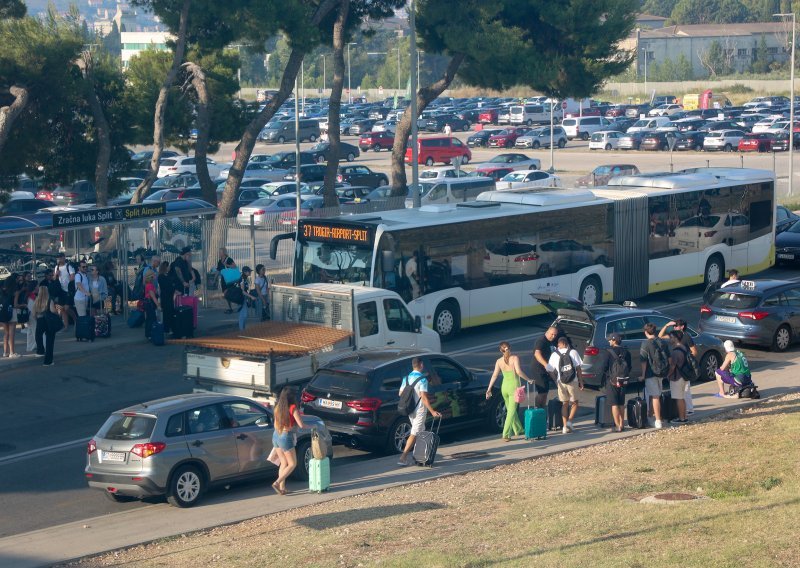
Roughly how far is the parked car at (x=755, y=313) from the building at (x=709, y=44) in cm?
12892

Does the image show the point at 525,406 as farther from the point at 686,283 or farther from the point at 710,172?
the point at 710,172

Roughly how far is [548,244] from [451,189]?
55.1 ft

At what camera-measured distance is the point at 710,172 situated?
32031mm

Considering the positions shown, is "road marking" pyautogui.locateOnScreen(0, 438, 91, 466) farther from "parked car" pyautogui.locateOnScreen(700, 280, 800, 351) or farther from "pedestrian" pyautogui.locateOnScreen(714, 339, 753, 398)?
"parked car" pyautogui.locateOnScreen(700, 280, 800, 351)

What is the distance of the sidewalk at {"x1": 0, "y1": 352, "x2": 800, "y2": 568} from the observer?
1197 centimetres

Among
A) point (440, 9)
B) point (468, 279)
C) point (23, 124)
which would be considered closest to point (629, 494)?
point (468, 279)

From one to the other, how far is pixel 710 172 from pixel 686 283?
386cm

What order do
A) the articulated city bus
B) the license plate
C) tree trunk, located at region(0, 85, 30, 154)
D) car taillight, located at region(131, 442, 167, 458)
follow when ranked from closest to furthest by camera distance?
car taillight, located at region(131, 442, 167, 458)
the license plate
the articulated city bus
tree trunk, located at region(0, 85, 30, 154)

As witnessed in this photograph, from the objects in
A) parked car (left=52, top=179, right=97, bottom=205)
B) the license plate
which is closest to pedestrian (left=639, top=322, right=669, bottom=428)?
the license plate

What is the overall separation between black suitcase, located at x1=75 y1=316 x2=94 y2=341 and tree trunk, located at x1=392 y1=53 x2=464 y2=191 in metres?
16.6

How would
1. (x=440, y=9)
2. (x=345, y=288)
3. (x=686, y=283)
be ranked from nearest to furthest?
(x=345, y=288), (x=686, y=283), (x=440, y=9)

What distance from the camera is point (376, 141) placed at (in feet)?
259

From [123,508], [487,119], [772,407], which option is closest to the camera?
[123,508]

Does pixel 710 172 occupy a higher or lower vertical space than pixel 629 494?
higher
